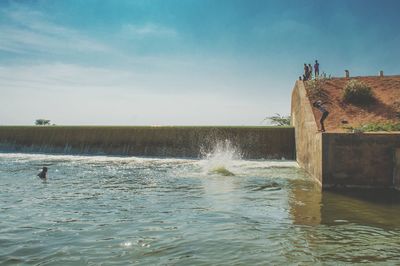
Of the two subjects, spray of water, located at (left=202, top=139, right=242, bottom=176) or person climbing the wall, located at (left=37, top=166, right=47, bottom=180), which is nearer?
person climbing the wall, located at (left=37, top=166, right=47, bottom=180)

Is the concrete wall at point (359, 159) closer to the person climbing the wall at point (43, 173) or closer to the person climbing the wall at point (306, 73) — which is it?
the person climbing the wall at point (43, 173)

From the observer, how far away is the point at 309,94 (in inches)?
840

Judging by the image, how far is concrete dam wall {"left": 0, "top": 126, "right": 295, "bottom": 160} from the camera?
22.6 meters

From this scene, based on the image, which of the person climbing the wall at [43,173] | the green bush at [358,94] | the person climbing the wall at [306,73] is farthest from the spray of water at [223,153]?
the person climbing the wall at [43,173]

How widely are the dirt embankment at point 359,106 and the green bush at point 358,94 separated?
0.33m

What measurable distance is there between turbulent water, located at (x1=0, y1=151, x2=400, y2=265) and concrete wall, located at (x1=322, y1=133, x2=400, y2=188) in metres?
0.86

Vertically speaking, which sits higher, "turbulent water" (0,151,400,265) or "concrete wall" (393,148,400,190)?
"concrete wall" (393,148,400,190)

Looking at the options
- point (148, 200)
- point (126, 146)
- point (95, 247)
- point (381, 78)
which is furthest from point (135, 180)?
point (381, 78)

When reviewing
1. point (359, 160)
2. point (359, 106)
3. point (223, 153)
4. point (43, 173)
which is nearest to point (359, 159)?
point (359, 160)

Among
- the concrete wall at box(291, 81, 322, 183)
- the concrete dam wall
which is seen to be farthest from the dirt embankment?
the concrete dam wall

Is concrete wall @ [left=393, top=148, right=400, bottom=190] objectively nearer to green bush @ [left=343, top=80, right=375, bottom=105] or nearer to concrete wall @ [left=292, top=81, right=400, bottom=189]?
concrete wall @ [left=292, top=81, right=400, bottom=189]

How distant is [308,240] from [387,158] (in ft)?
21.4

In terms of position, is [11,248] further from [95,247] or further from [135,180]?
[135,180]

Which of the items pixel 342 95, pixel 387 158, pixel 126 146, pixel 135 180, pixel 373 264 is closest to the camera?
pixel 373 264
